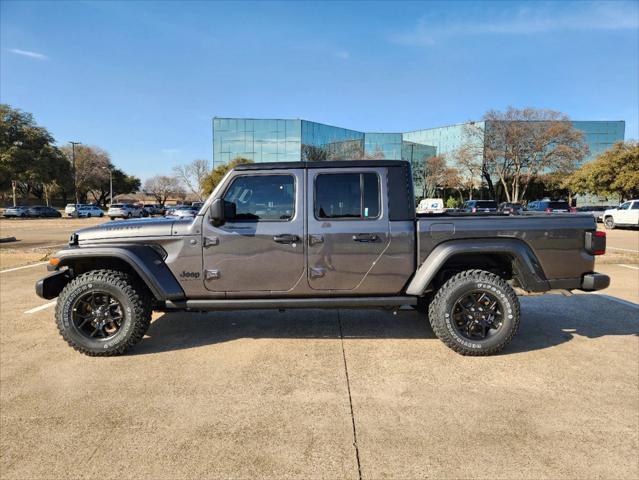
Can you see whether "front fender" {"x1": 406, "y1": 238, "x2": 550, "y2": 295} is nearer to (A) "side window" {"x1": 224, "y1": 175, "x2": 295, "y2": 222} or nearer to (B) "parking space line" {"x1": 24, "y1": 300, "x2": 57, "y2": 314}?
(A) "side window" {"x1": 224, "y1": 175, "x2": 295, "y2": 222}

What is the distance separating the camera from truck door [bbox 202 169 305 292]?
3.84 metres

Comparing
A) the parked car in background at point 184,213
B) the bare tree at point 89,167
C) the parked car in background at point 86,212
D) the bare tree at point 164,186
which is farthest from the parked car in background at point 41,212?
the bare tree at point 164,186

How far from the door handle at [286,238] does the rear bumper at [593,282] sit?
2.97 metres

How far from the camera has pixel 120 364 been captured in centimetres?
370

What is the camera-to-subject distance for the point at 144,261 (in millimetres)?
3811

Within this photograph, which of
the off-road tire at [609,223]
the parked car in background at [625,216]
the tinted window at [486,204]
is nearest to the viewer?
the parked car in background at [625,216]

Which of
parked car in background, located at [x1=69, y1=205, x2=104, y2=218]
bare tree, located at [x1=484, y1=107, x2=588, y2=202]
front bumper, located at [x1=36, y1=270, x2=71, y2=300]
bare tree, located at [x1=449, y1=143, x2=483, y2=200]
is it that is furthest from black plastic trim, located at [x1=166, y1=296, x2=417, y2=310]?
parked car in background, located at [x1=69, y1=205, x2=104, y2=218]

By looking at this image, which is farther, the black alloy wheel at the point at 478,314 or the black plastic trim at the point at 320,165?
the black plastic trim at the point at 320,165

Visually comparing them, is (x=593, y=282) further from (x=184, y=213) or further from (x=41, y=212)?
(x=41, y=212)

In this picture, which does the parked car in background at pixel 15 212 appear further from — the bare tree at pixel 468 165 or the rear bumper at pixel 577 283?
the rear bumper at pixel 577 283

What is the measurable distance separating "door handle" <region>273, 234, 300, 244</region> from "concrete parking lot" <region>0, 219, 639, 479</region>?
115cm

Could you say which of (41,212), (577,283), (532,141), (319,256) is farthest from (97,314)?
(41,212)

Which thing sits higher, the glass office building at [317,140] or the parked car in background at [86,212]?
the glass office building at [317,140]

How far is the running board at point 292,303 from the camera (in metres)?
3.89
